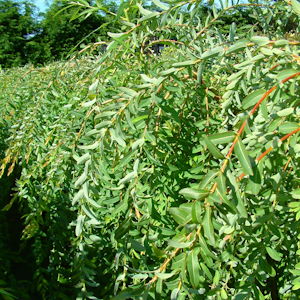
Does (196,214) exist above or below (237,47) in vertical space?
below

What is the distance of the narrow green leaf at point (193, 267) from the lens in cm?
65

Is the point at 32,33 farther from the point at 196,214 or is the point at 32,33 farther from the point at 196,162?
the point at 196,214

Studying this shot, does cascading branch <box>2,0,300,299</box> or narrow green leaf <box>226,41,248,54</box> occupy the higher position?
narrow green leaf <box>226,41,248,54</box>

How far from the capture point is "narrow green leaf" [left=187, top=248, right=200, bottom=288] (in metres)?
0.65

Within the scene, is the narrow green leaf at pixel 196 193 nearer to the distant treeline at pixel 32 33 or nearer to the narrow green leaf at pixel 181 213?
the narrow green leaf at pixel 181 213

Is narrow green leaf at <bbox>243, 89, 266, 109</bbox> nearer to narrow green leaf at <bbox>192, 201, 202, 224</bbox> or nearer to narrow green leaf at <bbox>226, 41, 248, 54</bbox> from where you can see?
narrow green leaf at <bbox>226, 41, 248, 54</bbox>

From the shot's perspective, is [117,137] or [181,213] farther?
[117,137]

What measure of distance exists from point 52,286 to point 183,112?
1132mm

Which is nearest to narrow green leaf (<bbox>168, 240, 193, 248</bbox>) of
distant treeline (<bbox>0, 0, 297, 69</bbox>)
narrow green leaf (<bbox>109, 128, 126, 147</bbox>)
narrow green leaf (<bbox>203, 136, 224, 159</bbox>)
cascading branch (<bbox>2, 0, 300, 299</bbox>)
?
cascading branch (<bbox>2, 0, 300, 299</bbox>)

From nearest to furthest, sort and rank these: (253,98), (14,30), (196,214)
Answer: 1. (196,214)
2. (253,98)
3. (14,30)

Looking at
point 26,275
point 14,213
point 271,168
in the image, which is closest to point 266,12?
point 271,168

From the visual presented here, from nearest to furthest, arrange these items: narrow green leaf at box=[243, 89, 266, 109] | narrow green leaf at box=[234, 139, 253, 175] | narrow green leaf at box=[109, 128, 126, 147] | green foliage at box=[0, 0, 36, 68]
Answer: narrow green leaf at box=[234, 139, 253, 175], narrow green leaf at box=[243, 89, 266, 109], narrow green leaf at box=[109, 128, 126, 147], green foliage at box=[0, 0, 36, 68]

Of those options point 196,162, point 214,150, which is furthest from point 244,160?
point 196,162

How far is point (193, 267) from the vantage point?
0.66 meters
